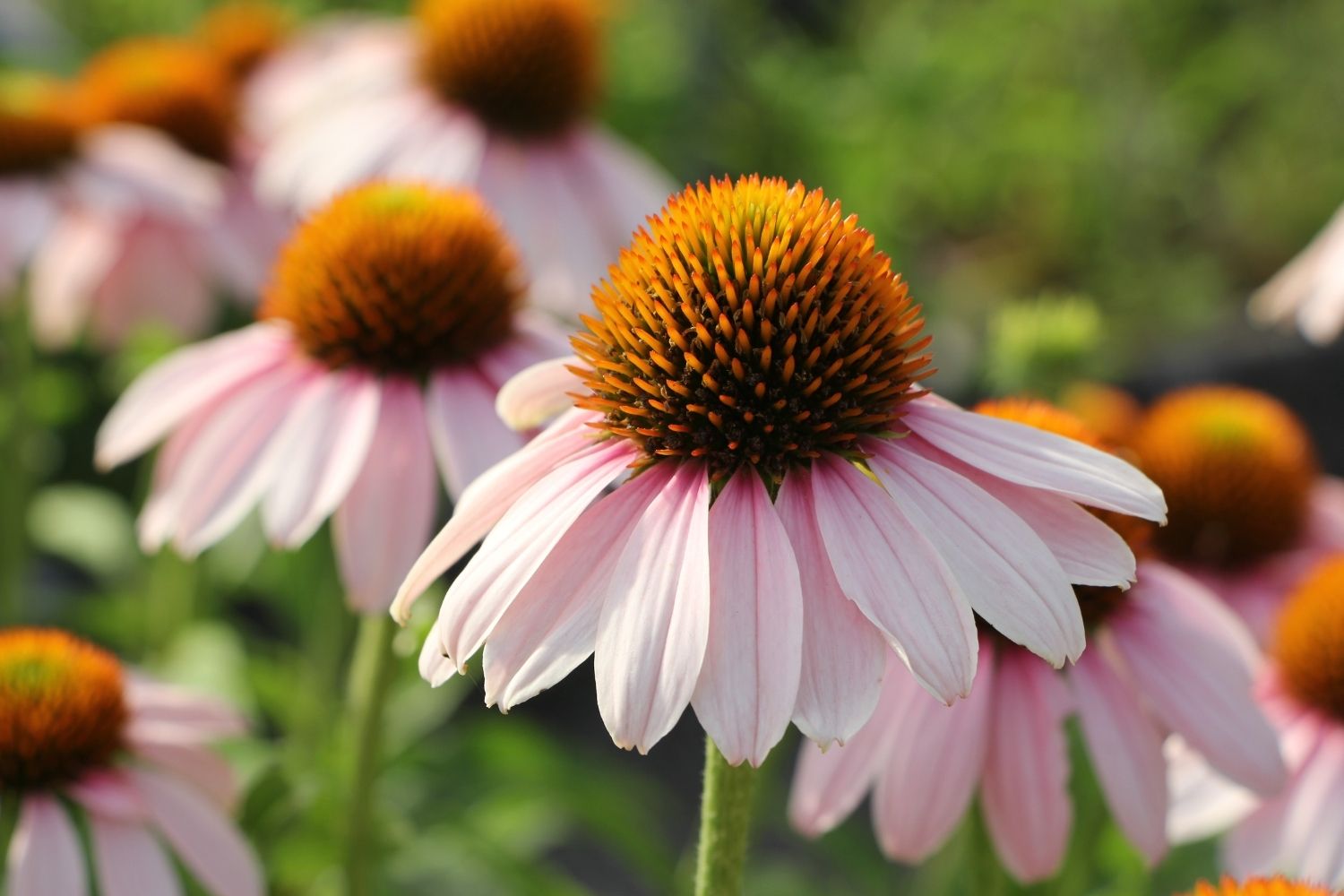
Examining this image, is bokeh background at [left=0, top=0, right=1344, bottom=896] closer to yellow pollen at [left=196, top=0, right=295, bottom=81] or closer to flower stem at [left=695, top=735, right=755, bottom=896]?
yellow pollen at [left=196, top=0, right=295, bottom=81]

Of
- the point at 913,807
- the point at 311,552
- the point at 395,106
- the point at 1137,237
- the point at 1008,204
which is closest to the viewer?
the point at 913,807

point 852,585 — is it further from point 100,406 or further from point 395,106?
point 100,406

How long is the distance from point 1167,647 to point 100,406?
2.76 meters

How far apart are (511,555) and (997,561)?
0.25m

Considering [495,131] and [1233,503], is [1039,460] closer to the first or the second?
[1233,503]

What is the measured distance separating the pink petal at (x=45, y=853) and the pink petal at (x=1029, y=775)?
0.61 metres

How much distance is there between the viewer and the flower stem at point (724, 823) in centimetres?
81

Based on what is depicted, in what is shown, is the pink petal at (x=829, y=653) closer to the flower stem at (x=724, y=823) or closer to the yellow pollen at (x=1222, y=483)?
the flower stem at (x=724, y=823)

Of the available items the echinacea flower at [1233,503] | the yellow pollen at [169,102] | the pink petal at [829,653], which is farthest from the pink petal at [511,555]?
the yellow pollen at [169,102]

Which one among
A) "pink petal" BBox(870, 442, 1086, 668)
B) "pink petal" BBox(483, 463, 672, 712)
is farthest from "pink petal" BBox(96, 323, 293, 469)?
"pink petal" BBox(870, 442, 1086, 668)

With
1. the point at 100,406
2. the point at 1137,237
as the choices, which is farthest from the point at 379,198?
the point at 1137,237

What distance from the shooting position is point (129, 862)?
3.42ft

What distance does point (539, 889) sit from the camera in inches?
55.3

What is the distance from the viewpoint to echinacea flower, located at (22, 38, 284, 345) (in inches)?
71.5
